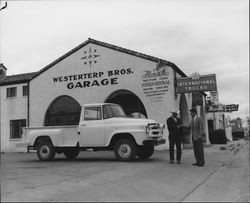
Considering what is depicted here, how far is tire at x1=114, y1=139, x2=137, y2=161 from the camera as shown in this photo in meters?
12.8

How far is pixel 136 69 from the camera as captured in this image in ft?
73.5

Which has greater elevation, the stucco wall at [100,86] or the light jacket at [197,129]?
the stucco wall at [100,86]

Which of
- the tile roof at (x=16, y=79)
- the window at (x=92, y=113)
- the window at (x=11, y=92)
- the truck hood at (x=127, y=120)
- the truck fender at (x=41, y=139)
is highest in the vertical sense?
the tile roof at (x=16, y=79)

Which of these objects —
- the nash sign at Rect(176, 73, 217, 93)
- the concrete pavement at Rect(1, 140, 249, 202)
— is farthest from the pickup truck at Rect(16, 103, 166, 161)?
the nash sign at Rect(176, 73, 217, 93)

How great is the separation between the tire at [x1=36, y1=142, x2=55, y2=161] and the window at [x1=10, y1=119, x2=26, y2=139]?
12.4 metres

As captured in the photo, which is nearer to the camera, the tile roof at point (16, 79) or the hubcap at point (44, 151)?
the hubcap at point (44, 151)

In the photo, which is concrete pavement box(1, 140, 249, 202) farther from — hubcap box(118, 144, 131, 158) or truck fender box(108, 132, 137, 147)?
truck fender box(108, 132, 137, 147)

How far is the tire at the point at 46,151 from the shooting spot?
572 inches

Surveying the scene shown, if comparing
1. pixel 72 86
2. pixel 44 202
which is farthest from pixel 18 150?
pixel 44 202

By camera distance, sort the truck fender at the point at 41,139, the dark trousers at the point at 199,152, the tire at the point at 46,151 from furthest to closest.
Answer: the truck fender at the point at 41,139 → the tire at the point at 46,151 → the dark trousers at the point at 199,152

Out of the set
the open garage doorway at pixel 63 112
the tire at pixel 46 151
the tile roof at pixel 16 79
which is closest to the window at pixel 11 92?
the tile roof at pixel 16 79

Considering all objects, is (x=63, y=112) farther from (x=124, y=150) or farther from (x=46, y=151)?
(x=124, y=150)

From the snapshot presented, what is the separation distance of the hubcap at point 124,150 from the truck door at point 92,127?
33.0 inches

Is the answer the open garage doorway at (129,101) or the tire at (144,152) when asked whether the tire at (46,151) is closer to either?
the tire at (144,152)
